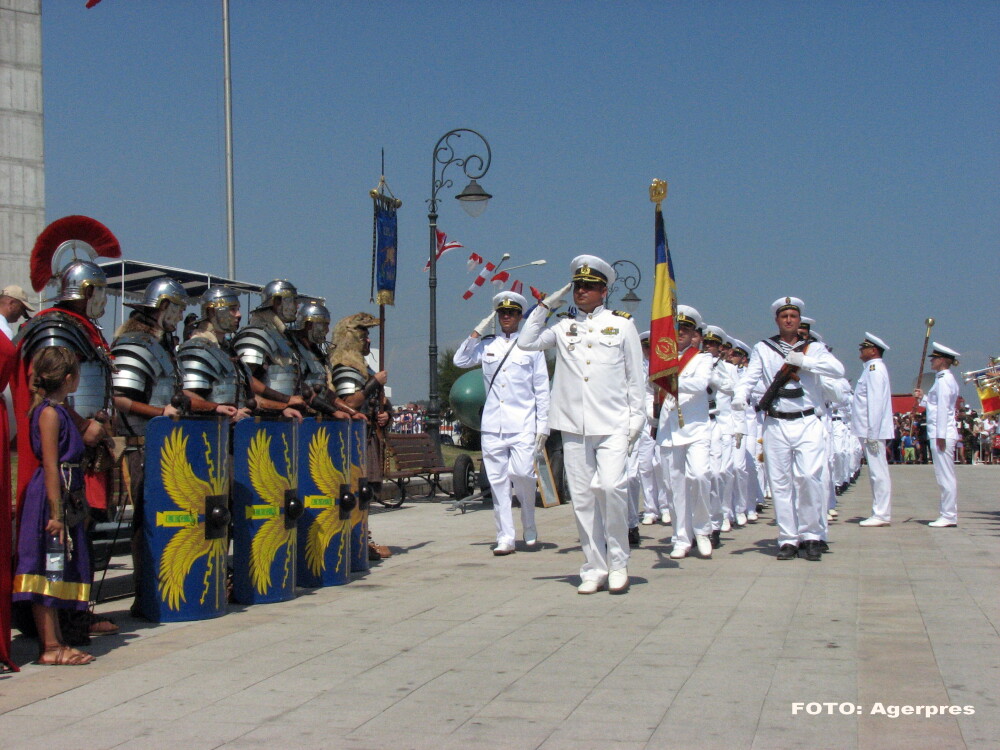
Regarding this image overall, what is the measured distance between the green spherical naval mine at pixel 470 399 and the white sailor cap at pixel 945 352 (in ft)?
26.2

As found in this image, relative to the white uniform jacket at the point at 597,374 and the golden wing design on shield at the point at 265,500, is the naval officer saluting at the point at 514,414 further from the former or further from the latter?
the golden wing design on shield at the point at 265,500

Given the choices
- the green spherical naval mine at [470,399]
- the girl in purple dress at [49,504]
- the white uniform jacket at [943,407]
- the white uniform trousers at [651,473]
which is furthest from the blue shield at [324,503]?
the green spherical naval mine at [470,399]

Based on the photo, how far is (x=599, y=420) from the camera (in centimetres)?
771

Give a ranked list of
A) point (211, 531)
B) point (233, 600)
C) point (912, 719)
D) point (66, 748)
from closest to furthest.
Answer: point (66, 748) → point (912, 719) → point (211, 531) → point (233, 600)

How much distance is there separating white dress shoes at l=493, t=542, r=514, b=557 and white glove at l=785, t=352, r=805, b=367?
118 inches

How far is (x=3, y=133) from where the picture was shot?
2775cm

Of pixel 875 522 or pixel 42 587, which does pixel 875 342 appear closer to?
pixel 875 522

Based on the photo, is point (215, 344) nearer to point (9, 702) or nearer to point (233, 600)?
point (233, 600)

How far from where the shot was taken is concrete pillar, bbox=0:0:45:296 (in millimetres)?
27719

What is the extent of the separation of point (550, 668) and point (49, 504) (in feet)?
8.76

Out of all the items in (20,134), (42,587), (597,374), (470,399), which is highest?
(20,134)

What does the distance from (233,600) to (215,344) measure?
1752 mm

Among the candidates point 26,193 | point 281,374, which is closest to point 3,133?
point 26,193

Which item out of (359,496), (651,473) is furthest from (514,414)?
(651,473)
